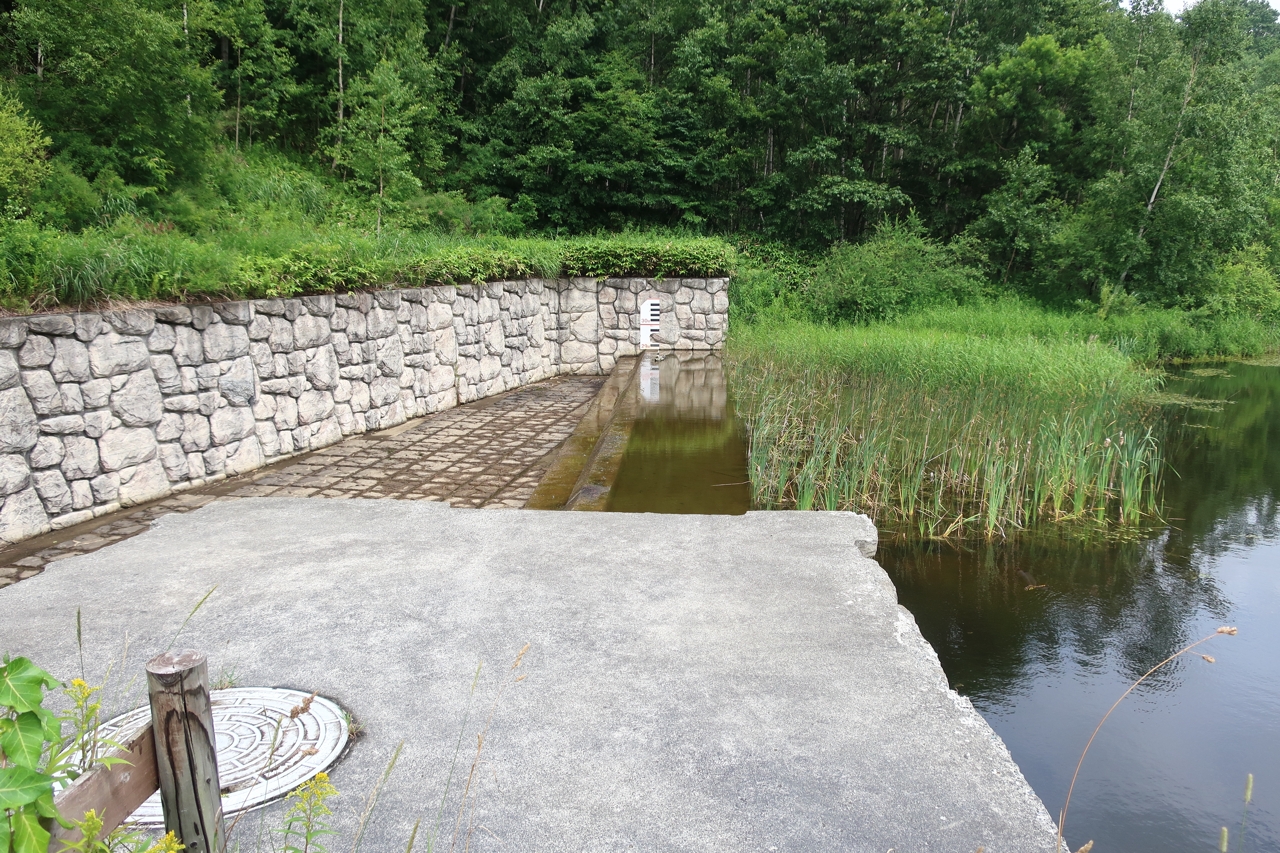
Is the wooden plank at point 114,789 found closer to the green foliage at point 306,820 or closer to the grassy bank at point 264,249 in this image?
the green foliage at point 306,820

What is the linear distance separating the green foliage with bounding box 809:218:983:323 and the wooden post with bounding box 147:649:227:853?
14.8 meters

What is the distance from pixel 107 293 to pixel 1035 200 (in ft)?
65.7

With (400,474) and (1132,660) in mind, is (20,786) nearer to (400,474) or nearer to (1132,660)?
(1132,660)

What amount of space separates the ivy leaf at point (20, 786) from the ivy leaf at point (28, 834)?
0.09 ft

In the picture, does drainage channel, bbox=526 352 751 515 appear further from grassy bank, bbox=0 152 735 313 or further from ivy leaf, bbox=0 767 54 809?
ivy leaf, bbox=0 767 54 809

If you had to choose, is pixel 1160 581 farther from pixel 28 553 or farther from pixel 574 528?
pixel 28 553

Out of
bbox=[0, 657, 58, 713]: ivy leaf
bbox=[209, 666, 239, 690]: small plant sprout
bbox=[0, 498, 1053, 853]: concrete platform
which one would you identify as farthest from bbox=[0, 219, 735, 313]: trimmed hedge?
bbox=[0, 657, 58, 713]: ivy leaf

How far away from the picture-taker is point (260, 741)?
2400mm

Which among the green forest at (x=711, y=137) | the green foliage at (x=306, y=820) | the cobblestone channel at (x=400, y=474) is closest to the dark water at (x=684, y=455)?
the cobblestone channel at (x=400, y=474)

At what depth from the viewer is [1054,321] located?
1595 cm

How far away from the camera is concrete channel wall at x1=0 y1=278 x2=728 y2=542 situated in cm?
469

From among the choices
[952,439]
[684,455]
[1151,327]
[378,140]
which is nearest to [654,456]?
[684,455]

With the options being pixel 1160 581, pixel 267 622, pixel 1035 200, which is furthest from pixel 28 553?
pixel 1035 200

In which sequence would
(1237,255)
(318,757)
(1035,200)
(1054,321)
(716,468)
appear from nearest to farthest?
(318,757)
(716,468)
(1054,321)
(1237,255)
(1035,200)
